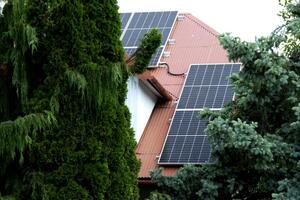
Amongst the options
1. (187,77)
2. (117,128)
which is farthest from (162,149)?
(117,128)

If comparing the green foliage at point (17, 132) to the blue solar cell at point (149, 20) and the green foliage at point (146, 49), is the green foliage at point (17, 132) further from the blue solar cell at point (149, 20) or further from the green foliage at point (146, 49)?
the blue solar cell at point (149, 20)

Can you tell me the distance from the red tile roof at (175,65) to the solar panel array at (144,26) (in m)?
0.23

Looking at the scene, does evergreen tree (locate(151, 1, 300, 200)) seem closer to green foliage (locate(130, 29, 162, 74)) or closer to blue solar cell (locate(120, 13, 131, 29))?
green foliage (locate(130, 29, 162, 74))

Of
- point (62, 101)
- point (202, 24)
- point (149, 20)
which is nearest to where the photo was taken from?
point (62, 101)

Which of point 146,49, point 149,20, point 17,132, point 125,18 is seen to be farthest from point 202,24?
point 17,132

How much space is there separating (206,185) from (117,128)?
201 centimetres

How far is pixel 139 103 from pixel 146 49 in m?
3.59

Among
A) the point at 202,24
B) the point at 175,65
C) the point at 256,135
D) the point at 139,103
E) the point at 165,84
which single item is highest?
the point at 202,24

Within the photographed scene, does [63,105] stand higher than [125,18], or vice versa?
[125,18]

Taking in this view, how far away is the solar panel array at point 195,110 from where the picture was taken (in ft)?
41.5

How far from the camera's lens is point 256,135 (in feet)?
33.0

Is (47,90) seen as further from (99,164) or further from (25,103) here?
(99,164)

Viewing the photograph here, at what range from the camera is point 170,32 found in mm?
16359

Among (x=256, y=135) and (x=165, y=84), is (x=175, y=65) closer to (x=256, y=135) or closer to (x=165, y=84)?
(x=165, y=84)
